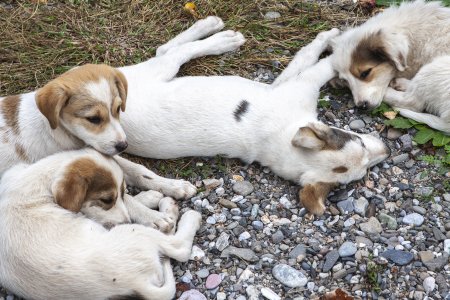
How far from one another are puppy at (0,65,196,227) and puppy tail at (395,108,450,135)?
8.30ft

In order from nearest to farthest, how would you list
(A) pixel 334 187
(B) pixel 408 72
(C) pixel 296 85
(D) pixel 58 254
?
(D) pixel 58 254, (A) pixel 334 187, (C) pixel 296 85, (B) pixel 408 72

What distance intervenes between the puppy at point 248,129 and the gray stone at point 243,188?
0.27 m

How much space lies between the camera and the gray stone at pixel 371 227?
613cm

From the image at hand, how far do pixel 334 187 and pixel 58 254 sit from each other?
2.76 metres

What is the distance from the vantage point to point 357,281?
5.68 metres

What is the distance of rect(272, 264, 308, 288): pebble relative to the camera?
5.72 metres

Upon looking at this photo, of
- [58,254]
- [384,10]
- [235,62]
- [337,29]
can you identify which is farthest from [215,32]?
[58,254]

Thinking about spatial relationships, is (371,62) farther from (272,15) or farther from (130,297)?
(130,297)

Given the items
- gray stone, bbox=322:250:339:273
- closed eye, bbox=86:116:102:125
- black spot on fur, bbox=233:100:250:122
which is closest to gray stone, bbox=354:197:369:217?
gray stone, bbox=322:250:339:273

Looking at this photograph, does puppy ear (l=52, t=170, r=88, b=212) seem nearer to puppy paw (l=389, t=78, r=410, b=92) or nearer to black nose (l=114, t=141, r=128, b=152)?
black nose (l=114, t=141, r=128, b=152)

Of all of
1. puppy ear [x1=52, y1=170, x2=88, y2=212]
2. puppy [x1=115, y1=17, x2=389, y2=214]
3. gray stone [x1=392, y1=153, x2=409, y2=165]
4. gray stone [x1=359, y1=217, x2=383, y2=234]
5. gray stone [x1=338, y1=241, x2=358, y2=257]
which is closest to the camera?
puppy ear [x1=52, y1=170, x2=88, y2=212]

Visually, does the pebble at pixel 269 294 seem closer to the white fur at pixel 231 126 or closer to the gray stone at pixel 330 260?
the gray stone at pixel 330 260

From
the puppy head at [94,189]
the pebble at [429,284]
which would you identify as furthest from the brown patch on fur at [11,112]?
the pebble at [429,284]

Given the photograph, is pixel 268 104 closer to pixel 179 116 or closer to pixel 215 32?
pixel 179 116
